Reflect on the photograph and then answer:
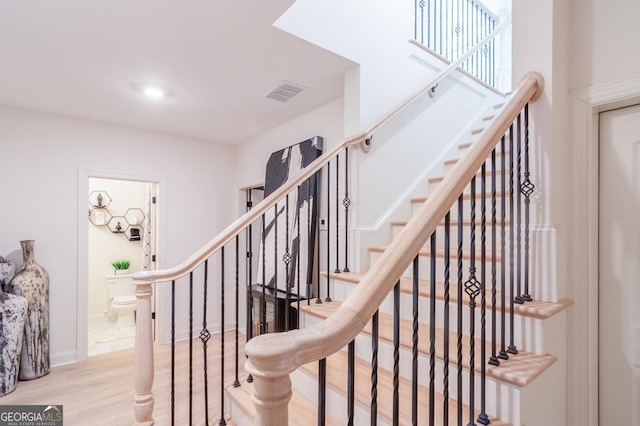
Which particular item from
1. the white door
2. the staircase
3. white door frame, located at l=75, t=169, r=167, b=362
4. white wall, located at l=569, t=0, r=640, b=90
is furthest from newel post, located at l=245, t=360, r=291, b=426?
white door frame, located at l=75, t=169, r=167, b=362

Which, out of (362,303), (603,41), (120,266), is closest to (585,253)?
(603,41)

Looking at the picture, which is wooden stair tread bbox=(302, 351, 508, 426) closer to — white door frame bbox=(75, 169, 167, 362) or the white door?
the white door

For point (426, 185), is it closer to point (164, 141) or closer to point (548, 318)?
point (548, 318)

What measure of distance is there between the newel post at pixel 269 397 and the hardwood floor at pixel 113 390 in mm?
1814

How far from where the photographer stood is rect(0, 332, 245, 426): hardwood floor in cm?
247

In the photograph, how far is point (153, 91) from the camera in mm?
2891

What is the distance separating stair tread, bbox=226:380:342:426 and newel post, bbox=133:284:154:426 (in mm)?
441

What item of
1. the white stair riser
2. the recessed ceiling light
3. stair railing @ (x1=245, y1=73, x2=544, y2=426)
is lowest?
the white stair riser

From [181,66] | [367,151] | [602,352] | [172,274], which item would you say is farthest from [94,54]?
[602,352]

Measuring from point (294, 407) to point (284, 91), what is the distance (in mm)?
2435

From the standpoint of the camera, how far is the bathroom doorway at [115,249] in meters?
5.05

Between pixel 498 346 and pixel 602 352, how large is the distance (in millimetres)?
519

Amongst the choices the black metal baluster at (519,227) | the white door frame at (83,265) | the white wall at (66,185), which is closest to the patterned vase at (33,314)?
the white wall at (66,185)

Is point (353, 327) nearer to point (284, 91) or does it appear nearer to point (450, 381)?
point (450, 381)
